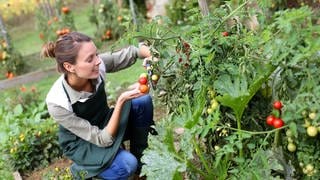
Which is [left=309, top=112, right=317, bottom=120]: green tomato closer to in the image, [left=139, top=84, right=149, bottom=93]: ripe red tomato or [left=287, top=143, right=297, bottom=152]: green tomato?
[left=287, top=143, right=297, bottom=152]: green tomato

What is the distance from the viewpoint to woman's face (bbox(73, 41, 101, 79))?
2910mm

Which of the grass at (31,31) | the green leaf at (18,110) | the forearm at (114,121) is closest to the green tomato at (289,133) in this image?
the forearm at (114,121)

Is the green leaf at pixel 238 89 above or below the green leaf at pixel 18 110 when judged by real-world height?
above

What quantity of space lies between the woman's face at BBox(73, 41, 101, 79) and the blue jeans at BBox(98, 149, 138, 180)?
1.79 feet

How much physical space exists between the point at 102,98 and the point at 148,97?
1.10 ft

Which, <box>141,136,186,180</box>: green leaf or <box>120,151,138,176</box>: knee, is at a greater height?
<box>141,136,186,180</box>: green leaf

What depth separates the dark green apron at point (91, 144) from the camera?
10.2ft

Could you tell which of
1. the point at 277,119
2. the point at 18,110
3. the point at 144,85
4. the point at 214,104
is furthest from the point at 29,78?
the point at 277,119

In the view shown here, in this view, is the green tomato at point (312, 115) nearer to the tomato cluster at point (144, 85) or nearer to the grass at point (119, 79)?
the tomato cluster at point (144, 85)

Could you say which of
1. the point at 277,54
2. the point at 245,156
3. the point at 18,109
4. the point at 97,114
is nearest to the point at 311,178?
→ the point at 245,156

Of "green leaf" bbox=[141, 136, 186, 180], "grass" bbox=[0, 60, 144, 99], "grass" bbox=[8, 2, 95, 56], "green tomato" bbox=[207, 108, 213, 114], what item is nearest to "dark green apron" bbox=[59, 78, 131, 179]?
"green leaf" bbox=[141, 136, 186, 180]

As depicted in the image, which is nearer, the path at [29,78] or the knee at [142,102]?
the knee at [142,102]

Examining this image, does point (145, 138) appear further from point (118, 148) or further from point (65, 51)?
point (65, 51)

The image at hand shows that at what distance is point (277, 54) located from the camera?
6.78 feet
